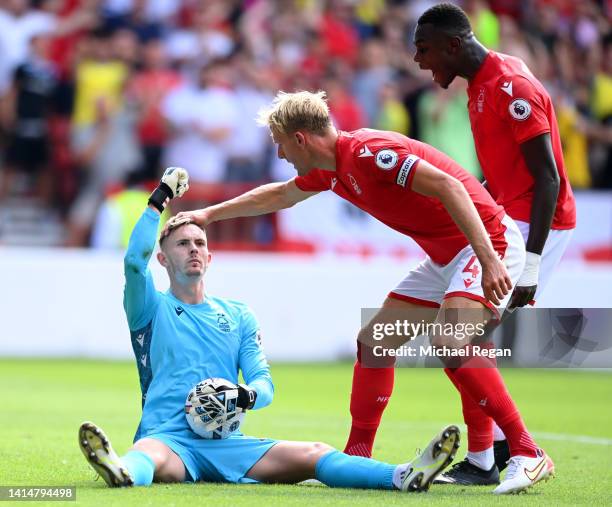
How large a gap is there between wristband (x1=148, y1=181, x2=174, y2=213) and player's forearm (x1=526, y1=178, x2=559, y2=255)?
6.26ft

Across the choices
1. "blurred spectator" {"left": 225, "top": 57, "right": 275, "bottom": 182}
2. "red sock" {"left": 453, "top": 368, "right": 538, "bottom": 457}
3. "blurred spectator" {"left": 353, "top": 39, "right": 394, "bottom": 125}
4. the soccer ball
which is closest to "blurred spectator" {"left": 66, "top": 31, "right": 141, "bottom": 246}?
"blurred spectator" {"left": 225, "top": 57, "right": 275, "bottom": 182}

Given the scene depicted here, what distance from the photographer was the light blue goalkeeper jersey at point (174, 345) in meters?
6.06

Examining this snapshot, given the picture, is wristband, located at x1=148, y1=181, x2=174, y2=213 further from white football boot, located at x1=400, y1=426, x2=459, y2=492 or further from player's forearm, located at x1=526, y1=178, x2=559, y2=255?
player's forearm, located at x1=526, y1=178, x2=559, y2=255

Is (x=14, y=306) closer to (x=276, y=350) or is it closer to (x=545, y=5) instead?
(x=276, y=350)

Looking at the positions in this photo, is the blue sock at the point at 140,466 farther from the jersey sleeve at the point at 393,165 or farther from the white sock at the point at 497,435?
the white sock at the point at 497,435

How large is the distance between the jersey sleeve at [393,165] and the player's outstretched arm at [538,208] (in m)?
0.79

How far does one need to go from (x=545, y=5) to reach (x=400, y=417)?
1208 centimetres

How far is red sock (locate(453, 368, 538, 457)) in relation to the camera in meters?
6.13

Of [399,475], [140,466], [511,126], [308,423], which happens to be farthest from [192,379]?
[308,423]

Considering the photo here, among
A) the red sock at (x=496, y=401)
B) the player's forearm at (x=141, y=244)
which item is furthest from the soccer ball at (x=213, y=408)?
the red sock at (x=496, y=401)

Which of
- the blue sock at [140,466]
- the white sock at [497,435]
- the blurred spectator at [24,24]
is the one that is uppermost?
the blurred spectator at [24,24]

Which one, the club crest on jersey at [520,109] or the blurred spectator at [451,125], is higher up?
the blurred spectator at [451,125]

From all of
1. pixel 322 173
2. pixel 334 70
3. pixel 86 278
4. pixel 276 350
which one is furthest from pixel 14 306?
pixel 322 173

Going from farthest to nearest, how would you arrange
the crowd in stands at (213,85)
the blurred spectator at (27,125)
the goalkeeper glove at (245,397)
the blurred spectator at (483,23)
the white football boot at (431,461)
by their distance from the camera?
the blurred spectator at (483,23)
the crowd in stands at (213,85)
the blurred spectator at (27,125)
the goalkeeper glove at (245,397)
the white football boot at (431,461)
